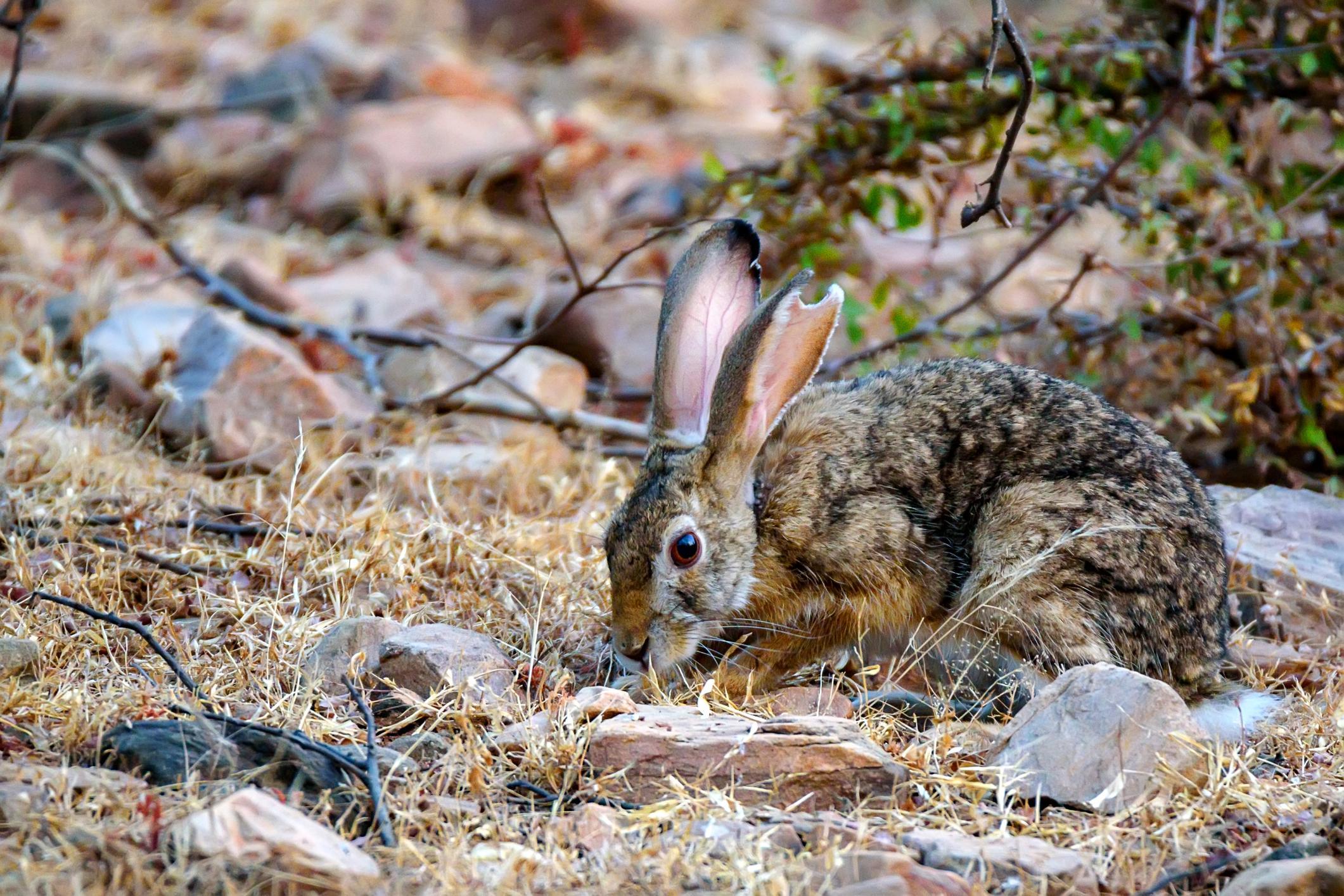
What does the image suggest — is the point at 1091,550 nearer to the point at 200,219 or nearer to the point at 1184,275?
the point at 1184,275

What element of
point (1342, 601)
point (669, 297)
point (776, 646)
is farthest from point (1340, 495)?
point (669, 297)

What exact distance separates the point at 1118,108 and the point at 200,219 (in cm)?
597

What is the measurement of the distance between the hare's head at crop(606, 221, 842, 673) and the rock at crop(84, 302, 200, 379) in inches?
110

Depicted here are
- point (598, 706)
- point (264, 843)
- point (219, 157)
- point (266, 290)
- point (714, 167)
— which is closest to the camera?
point (264, 843)

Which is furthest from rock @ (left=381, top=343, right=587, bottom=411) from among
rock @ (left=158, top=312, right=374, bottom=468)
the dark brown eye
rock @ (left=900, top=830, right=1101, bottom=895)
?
rock @ (left=900, top=830, right=1101, bottom=895)

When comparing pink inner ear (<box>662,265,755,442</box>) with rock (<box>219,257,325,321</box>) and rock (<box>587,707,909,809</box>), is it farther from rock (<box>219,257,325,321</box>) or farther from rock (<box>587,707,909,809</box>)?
rock (<box>219,257,325,321</box>)

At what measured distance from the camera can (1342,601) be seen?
17.3 ft

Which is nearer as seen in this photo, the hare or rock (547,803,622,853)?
rock (547,803,622,853)

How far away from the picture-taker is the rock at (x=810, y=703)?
4441 millimetres

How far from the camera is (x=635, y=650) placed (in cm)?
457

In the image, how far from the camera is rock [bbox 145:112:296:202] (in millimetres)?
9977

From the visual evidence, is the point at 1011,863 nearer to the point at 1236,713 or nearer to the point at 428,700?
the point at 1236,713

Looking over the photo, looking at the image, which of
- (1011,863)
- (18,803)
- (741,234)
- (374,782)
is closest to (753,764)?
(1011,863)

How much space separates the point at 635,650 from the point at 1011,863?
154 centimetres
